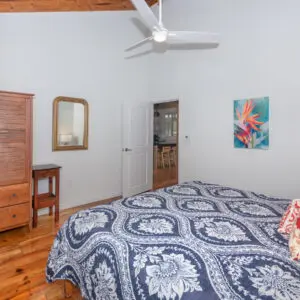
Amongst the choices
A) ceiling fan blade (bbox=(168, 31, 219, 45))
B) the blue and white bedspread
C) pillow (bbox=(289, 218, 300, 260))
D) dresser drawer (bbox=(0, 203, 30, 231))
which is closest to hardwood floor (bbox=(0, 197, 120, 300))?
dresser drawer (bbox=(0, 203, 30, 231))

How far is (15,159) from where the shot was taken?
9.02 ft

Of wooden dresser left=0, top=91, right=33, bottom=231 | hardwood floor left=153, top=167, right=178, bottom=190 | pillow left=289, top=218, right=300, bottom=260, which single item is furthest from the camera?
hardwood floor left=153, top=167, right=178, bottom=190

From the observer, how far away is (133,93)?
4590 millimetres

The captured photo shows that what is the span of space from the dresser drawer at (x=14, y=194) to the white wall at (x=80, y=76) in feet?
2.23

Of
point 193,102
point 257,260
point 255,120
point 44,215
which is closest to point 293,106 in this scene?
point 255,120

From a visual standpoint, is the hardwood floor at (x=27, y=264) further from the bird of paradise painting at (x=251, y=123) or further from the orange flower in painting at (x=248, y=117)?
the orange flower in painting at (x=248, y=117)

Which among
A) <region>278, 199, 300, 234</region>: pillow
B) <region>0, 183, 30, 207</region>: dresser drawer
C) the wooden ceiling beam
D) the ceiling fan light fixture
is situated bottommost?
<region>0, 183, 30, 207</region>: dresser drawer

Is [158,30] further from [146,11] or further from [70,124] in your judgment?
[70,124]

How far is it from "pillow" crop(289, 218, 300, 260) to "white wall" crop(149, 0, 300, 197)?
75.1 inches

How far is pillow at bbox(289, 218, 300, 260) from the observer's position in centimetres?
121

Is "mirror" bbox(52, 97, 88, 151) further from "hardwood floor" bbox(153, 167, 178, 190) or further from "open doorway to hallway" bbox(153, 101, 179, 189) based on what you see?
"hardwood floor" bbox(153, 167, 178, 190)

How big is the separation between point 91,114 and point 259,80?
8.90 ft

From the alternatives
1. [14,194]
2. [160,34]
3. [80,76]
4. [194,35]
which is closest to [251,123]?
[194,35]

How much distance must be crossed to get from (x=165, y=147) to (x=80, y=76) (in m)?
4.08
